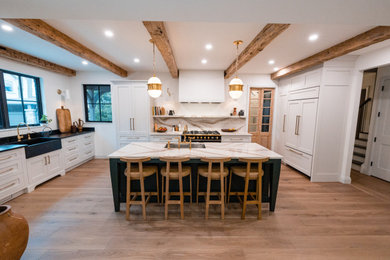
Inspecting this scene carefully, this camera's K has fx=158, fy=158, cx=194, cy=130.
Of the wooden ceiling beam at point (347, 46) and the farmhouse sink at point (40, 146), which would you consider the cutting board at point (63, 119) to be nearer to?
the farmhouse sink at point (40, 146)

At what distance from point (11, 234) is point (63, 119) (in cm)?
370

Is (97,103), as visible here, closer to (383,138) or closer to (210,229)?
(210,229)

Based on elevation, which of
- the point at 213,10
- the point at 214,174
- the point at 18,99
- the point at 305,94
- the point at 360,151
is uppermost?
the point at 213,10

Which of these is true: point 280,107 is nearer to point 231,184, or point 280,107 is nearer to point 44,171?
point 231,184

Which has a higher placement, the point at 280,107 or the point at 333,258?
the point at 280,107

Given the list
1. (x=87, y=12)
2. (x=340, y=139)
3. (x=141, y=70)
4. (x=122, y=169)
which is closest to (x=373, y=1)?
(x=87, y=12)

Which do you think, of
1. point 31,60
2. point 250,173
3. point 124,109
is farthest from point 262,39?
point 31,60

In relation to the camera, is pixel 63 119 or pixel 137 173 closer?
pixel 137 173

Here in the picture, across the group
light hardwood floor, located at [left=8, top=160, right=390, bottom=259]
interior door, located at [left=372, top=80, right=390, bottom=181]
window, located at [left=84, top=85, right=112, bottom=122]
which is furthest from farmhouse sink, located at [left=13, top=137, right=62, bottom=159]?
interior door, located at [left=372, top=80, right=390, bottom=181]

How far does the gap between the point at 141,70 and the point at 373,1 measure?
178 inches

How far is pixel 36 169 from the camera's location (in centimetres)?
298

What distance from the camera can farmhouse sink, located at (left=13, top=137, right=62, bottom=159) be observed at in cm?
281

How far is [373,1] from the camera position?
1.35 meters

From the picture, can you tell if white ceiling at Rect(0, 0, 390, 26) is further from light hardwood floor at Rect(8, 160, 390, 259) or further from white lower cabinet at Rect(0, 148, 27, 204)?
light hardwood floor at Rect(8, 160, 390, 259)
